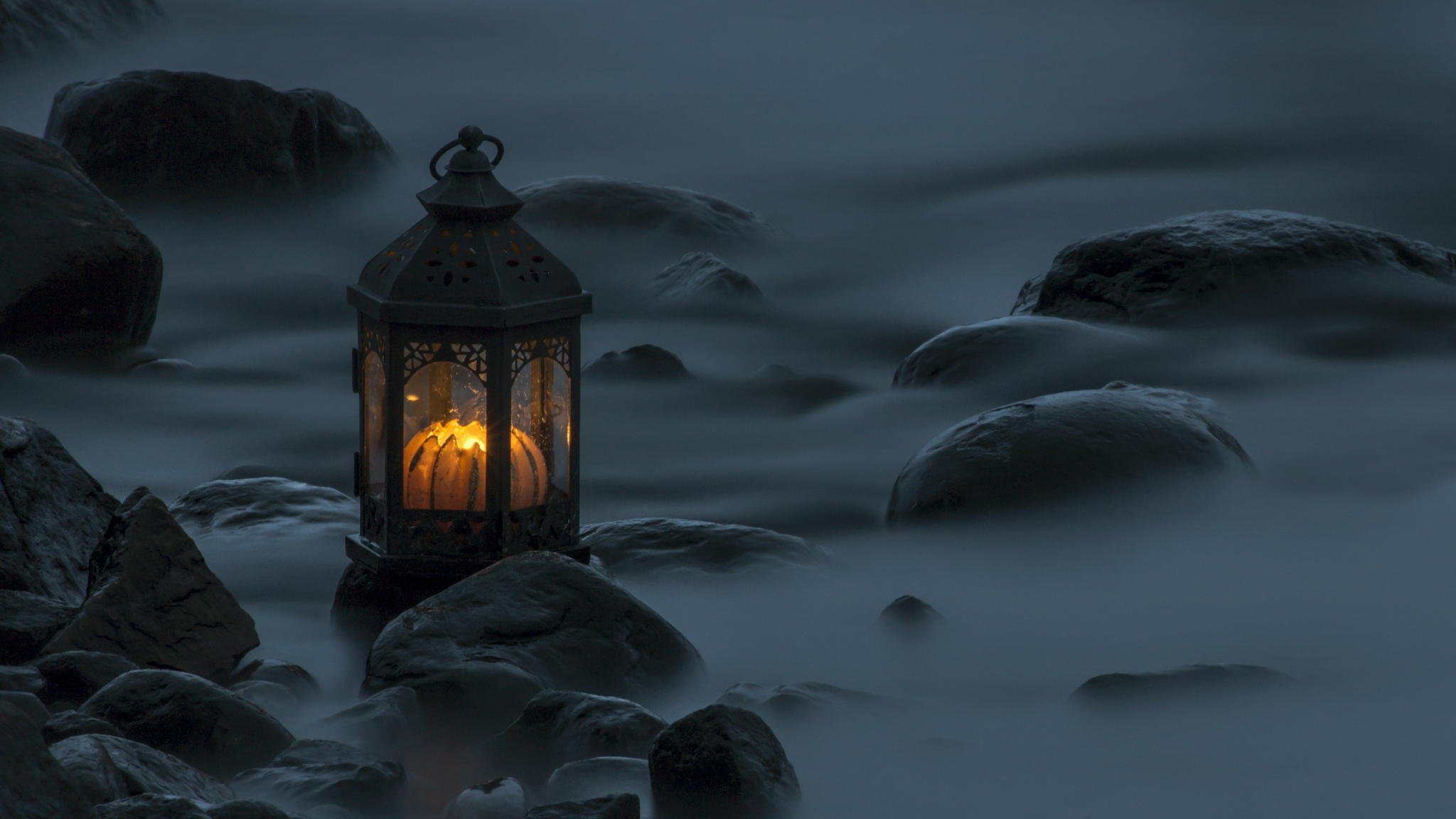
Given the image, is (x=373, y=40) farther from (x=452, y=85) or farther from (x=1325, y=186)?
(x=1325, y=186)

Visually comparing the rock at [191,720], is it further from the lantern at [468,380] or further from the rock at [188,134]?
the rock at [188,134]

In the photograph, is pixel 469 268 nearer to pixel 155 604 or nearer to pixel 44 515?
pixel 155 604

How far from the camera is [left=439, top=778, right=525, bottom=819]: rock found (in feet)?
14.1

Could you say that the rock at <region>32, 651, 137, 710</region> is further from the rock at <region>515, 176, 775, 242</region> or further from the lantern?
the rock at <region>515, 176, 775, 242</region>

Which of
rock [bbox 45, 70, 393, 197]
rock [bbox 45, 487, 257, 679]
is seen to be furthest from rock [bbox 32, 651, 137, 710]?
rock [bbox 45, 70, 393, 197]

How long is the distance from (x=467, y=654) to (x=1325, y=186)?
14144mm

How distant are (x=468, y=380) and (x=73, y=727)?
5.61 ft

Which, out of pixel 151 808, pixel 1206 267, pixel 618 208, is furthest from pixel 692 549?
pixel 618 208

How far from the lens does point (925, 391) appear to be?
991 cm

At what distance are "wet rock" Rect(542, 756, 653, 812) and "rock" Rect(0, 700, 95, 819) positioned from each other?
138cm

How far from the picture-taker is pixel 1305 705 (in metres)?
5.49

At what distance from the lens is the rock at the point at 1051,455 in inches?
283

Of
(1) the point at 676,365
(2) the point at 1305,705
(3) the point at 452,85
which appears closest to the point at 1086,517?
(2) the point at 1305,705

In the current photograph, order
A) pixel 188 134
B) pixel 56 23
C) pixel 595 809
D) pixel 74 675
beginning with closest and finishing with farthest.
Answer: pixel 595 809 → pixel 74 675 → pixel 188 134 → pixel 56 23
